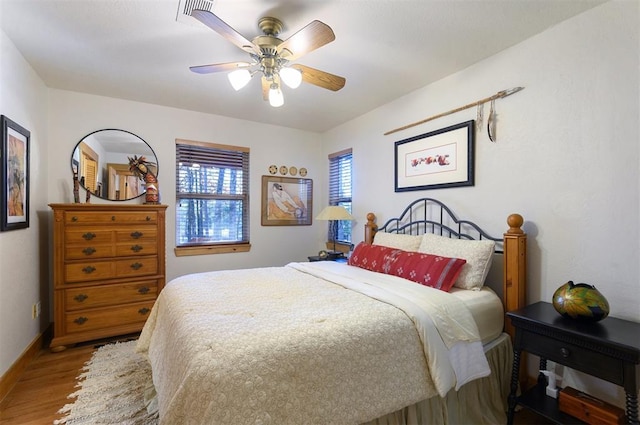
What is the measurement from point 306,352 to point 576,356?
1353 millimetres

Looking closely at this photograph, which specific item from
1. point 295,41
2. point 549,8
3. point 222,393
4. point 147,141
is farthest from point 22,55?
point 549,8

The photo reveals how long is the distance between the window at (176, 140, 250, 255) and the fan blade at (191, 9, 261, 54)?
2.13 metres

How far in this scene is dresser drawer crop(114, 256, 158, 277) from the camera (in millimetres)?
2844

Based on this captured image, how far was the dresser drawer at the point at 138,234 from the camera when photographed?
284 cm

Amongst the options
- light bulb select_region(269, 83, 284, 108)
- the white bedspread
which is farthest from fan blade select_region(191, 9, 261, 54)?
the white bedspread

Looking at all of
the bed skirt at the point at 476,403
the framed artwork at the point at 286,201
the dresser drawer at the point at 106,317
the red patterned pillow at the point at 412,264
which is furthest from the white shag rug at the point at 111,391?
the framed artwork at the point at 286,201

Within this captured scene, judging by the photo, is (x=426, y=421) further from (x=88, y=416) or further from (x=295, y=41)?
(x=295, y=41)

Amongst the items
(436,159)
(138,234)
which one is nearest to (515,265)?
(436,159)

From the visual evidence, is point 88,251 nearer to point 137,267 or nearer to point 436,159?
point 137,267

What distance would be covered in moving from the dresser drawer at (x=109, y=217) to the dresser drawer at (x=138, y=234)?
7cm

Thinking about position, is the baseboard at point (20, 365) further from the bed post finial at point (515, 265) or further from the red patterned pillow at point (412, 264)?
the bed post finial at point (515, 265)

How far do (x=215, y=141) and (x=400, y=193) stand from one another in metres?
2.37

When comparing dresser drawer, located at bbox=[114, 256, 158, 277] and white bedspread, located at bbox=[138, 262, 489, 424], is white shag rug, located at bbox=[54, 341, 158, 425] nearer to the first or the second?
white bedspread, located at bbox=[138, 262, 489, 424]

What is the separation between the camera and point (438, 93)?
2.70 m
